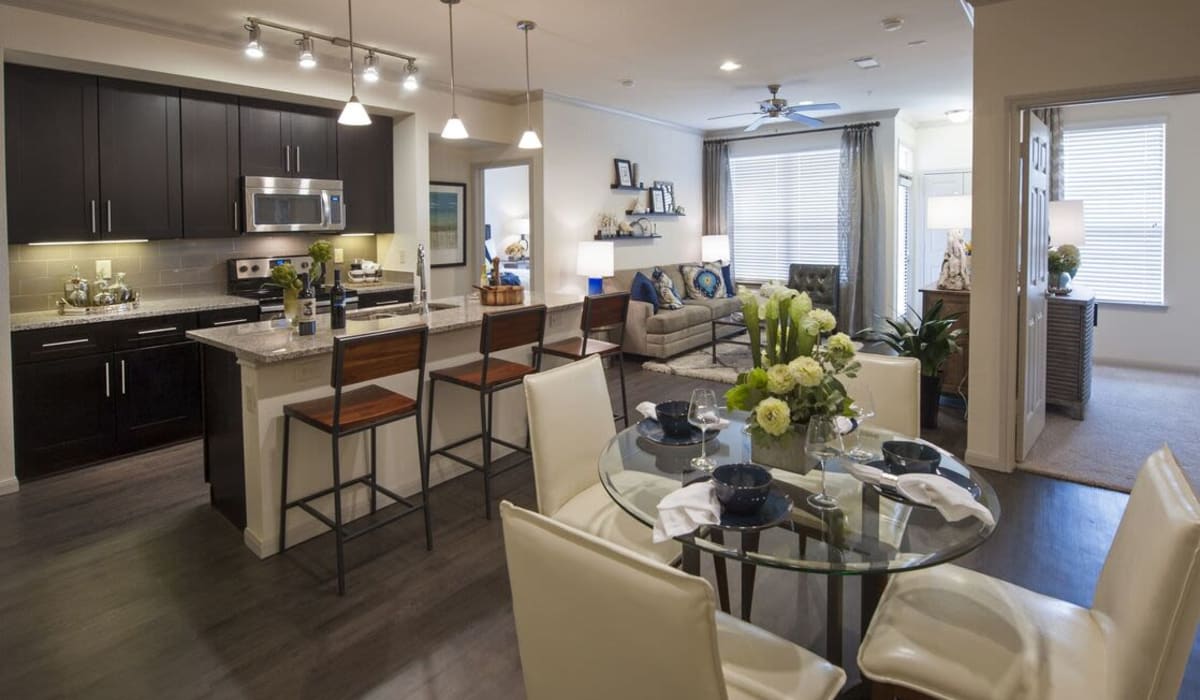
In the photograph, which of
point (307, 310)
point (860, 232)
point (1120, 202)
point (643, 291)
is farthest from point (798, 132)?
point (307, 310)

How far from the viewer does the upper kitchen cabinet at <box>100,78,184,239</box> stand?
4.19 m

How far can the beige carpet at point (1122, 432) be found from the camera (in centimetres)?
389

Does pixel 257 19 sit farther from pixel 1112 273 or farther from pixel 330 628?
pixel 1112 273

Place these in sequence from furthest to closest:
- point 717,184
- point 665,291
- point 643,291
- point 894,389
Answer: point 717,184
point 665,291
point 643,291
point 894,389

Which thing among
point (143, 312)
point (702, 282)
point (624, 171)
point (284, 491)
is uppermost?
point (624, 171)

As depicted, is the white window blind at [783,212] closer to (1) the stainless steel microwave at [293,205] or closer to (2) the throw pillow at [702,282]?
(2) the throw pillow at [702,282]

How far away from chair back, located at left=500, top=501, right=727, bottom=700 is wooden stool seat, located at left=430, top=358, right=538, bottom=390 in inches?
88.5

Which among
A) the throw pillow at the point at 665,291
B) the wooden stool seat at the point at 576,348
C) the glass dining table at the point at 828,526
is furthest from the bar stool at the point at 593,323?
the throw pillow at the point at 665,291

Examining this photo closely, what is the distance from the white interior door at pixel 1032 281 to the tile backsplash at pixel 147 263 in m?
5.08

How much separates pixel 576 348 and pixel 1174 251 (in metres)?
6.03

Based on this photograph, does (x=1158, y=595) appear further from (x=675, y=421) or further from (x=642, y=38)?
(x=642, y=38)

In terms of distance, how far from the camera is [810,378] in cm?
170

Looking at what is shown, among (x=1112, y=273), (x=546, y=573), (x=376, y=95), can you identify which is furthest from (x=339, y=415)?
(x=1112, y=273)

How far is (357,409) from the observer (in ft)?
9.64
